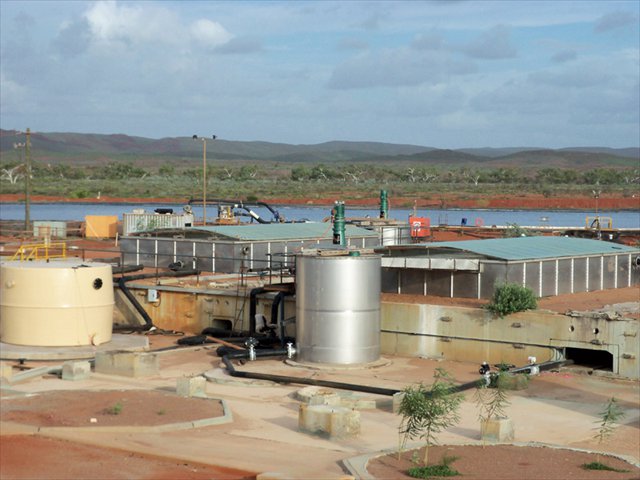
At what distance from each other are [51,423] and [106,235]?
46.4m

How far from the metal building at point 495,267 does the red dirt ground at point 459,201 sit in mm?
94756

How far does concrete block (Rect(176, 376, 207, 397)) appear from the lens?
26.2 metres

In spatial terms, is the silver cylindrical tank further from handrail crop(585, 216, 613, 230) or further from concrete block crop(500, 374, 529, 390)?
handrail crop(585, 216, 613, 230)

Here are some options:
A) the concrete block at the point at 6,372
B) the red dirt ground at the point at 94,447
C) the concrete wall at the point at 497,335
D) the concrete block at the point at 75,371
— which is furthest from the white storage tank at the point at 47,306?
the concrete wall at the point at 497,335

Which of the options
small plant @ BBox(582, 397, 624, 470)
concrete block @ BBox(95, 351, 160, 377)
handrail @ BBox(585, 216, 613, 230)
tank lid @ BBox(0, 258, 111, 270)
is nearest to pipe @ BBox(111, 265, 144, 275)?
tank lid @ BBox(0, 258, 111, 270)

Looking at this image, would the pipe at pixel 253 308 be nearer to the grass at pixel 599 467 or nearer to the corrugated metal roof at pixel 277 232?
the corrugated metal roof at pixel 277 232

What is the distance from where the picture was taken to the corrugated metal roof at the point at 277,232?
45.2 metres

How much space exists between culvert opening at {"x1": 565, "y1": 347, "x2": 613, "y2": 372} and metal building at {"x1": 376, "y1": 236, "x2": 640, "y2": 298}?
3.17 m

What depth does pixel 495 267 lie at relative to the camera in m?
34.7

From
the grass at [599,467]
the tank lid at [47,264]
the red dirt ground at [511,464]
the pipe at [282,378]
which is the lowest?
the red dirt ground at [511,464]

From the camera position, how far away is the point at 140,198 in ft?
482

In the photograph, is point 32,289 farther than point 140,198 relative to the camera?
No

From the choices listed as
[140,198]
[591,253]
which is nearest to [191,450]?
[591,253]

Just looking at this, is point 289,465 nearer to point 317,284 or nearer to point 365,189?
point 317,284
